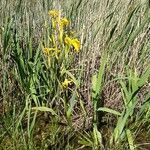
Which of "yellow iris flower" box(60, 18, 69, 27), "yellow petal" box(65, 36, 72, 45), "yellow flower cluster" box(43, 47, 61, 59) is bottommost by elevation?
"yellow flower cluster" box(43, 47, 61, 59)

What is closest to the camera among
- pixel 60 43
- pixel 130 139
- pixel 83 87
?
pixel 130 139

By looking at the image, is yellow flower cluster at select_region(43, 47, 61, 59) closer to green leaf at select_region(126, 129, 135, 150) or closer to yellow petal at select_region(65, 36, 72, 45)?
yellow petal at select_region(65, 36, 72, 45)

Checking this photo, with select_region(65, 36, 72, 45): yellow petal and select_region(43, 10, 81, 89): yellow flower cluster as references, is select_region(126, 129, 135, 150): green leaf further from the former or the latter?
select_region(65, 36, 72, 45): yellow petal

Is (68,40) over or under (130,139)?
over

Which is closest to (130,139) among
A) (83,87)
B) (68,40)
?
(83,87)

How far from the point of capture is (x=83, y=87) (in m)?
1.62

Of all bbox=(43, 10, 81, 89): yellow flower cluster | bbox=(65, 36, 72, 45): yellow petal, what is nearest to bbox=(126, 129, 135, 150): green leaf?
bbox=(43, 10, 81, 89): yellow flower cluster

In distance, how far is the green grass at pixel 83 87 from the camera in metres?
1.41

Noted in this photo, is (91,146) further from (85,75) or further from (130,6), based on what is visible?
(130,6)

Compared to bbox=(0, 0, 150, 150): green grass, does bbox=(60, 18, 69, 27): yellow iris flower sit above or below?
above

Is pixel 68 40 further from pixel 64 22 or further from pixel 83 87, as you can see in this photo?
pixel 83 87

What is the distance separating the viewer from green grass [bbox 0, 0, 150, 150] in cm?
141

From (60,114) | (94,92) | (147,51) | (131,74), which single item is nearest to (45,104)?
(60,114)

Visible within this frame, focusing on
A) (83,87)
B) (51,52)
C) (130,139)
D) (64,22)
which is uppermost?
(64,22)
